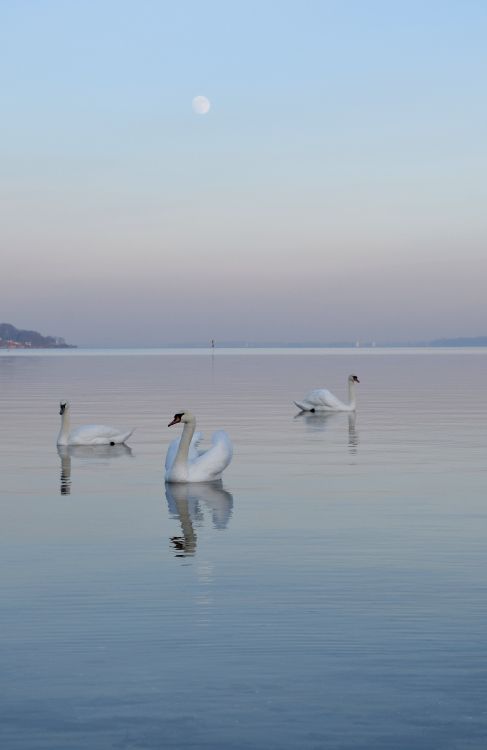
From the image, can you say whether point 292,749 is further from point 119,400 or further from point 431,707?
point 119,400

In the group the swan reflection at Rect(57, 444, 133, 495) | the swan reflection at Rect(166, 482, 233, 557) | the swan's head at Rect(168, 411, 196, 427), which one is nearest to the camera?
the swan reflection at Rect(166, 482, 233, 557)

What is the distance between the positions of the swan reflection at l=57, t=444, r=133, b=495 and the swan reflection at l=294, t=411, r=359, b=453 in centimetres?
593

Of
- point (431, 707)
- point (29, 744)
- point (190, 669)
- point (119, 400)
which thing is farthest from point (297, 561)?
point (119, 400)

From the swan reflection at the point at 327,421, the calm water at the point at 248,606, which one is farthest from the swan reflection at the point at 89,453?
the swan reflection at the point at 327,421

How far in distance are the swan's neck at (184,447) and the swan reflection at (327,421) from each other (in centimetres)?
821

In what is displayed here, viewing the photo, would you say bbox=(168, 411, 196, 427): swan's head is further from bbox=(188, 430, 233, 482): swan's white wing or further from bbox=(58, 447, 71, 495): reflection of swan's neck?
bbox=(58, 447, 71, 495): reflection of swan's neck

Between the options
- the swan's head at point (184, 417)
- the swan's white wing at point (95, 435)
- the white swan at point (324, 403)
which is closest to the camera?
the swan's head at point (184, 417)

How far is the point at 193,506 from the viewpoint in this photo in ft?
67.2

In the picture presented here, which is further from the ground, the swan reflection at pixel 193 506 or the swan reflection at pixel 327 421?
the swan reflection at pixel 327 421

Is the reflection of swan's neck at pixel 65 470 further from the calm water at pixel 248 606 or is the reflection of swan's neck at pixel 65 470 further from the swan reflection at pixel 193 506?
the swan reflection at pixel 193 506

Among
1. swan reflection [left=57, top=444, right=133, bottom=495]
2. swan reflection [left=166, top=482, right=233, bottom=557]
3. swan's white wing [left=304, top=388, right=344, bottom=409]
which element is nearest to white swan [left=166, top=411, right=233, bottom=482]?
swan reflection [left=166, top=482, right=233, bottom=557]

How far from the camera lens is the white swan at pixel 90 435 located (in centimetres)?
3164

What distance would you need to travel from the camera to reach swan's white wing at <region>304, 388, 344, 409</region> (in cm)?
4703

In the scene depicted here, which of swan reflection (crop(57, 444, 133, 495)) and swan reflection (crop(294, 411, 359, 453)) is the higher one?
swan reflection (crop(294, 411, 359, 453))
